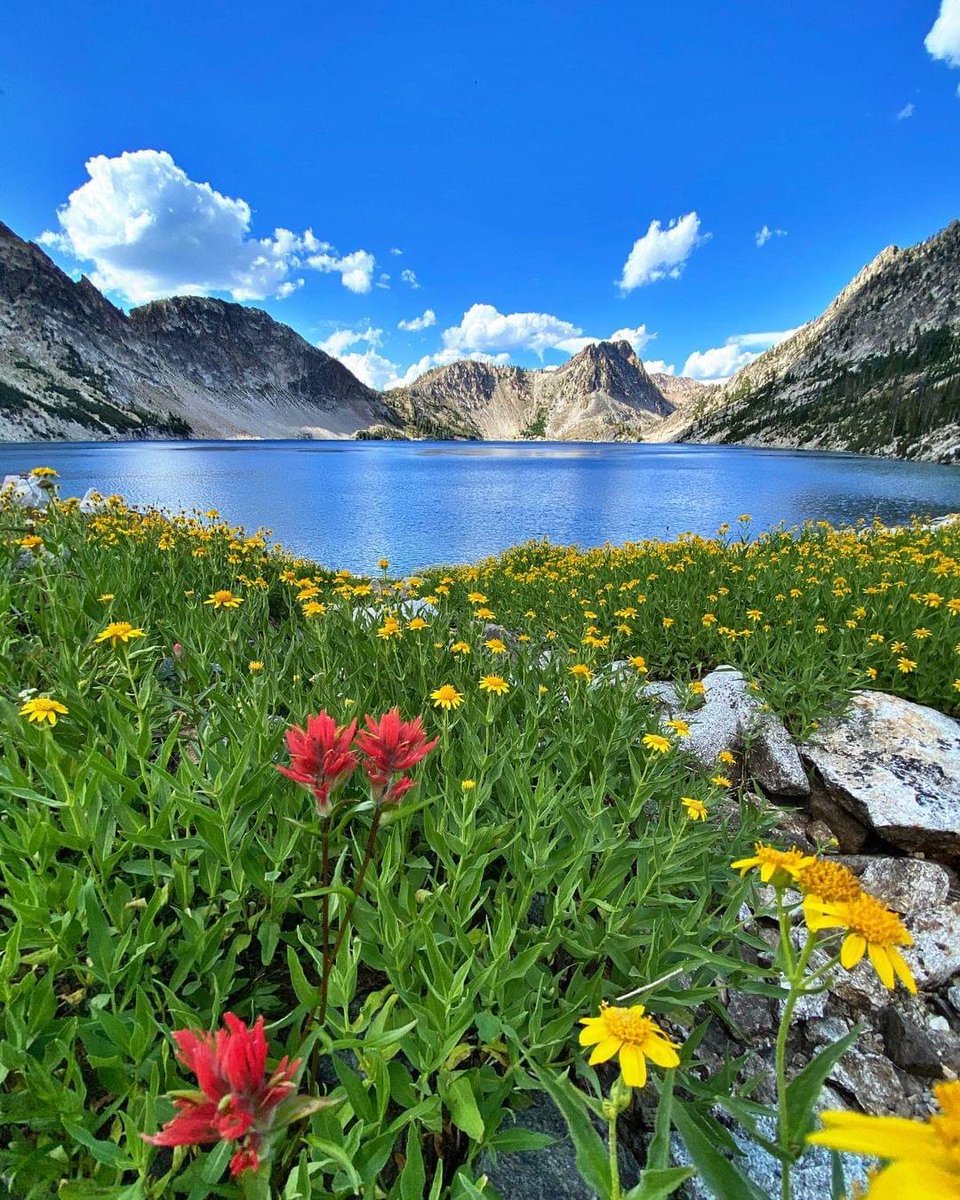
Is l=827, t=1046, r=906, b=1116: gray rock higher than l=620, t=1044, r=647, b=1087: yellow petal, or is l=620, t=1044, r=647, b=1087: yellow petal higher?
l=620, t=1044, r=647, b=1087: yellow petal

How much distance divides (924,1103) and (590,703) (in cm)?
249

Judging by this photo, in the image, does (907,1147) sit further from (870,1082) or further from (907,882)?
(907,882)

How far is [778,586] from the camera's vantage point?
7.41 m

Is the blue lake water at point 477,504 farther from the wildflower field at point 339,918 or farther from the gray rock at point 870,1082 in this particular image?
the gray rock at point 870,1082

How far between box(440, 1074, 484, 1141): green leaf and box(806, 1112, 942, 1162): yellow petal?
1427 millimetres

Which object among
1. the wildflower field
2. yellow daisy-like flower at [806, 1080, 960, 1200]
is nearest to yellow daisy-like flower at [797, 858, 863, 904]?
the wildflower field

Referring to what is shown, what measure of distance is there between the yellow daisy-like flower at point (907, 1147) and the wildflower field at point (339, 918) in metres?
0.61

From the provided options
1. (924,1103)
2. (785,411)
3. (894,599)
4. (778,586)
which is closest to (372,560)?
(778,586)

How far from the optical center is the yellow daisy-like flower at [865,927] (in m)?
1.12

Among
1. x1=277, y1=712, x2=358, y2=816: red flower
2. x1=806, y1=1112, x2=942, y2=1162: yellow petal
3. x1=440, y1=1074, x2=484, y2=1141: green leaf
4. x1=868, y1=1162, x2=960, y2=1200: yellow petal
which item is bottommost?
x1=440, y1=1074, x2=484, y2=1141: green leaf

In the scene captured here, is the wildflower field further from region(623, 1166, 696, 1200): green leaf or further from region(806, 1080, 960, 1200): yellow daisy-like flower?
region(806, 1080, 960, 1200): yellow daisy-like flower

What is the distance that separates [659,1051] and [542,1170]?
3.86 feet

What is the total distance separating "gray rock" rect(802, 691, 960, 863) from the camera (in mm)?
4066

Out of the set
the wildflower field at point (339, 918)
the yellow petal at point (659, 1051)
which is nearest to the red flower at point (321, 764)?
the wildflower field at point (339, 918)
